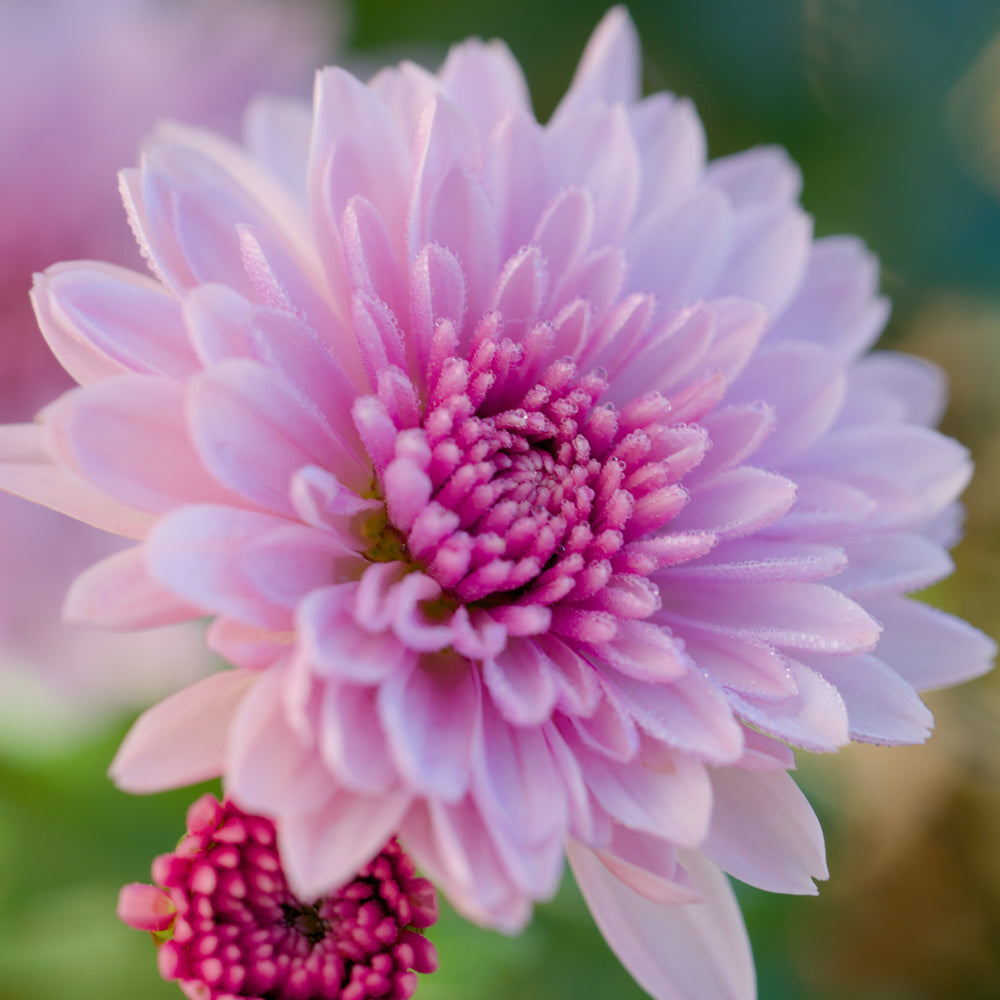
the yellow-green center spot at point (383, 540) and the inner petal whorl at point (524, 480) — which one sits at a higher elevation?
the inner petal whorl at point (524, 480)

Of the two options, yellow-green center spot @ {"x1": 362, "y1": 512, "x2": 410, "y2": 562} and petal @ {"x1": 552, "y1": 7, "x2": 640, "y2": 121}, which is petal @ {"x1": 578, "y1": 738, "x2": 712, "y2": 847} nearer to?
yellow-green center spot @ {"x1": 362, "y1": 512, "x2": 410, "y2": 562}

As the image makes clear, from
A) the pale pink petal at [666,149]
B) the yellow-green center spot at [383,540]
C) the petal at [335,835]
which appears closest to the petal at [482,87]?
the pale pink petal at [666,149]

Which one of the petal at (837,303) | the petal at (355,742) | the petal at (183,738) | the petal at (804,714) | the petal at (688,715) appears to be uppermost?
the petal at (837,303)

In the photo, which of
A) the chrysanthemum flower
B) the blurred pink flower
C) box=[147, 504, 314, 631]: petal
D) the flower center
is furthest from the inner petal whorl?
the blurred pink flower

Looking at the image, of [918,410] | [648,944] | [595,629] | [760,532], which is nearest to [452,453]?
[595,629]

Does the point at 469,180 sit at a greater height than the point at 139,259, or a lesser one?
greater

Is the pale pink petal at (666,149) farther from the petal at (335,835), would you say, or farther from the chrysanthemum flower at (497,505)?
the petal at (335,835)

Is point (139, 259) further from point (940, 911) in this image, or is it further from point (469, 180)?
point (940, 911)
